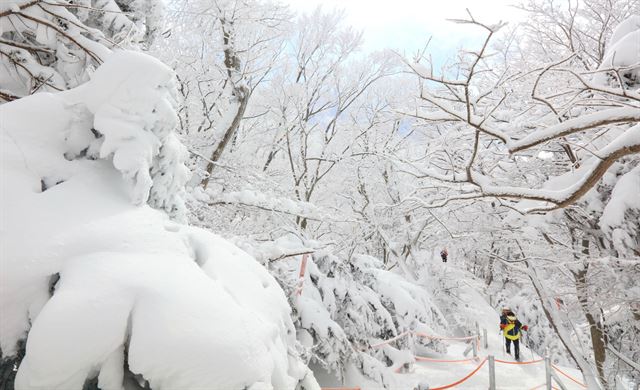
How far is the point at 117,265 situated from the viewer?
175 cm

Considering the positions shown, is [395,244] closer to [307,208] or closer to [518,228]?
[518,228]

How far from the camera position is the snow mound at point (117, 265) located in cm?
155

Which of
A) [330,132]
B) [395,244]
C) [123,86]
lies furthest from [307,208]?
[330,132]

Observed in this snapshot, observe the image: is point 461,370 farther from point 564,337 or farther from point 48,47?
point 48,47

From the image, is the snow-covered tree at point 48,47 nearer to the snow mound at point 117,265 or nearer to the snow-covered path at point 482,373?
the snow mound at point 117,265

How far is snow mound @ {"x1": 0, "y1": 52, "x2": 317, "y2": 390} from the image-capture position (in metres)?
1.55

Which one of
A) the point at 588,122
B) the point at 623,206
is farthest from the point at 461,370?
the point at 588,122

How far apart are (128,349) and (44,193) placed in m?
1.01

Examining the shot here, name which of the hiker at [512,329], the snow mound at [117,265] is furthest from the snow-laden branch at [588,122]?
the hiker at [512,329]

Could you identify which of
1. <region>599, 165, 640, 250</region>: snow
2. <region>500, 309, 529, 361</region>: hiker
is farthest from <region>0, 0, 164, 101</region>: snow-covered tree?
<region>500, 309, 529, 361</region>: hiker

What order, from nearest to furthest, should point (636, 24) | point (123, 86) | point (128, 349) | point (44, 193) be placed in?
1. point (128, 349)
2. point (44, 193)
3. point (123, 86)
4. point (636, 24)

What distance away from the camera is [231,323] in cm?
178

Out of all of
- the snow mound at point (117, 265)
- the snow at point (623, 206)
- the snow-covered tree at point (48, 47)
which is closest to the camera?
the snow mound at point (117, 265)

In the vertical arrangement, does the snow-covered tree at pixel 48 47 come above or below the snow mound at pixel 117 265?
above
